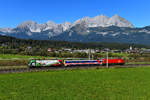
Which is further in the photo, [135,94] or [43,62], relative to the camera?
[43,62]

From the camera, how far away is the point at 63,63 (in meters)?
71.6

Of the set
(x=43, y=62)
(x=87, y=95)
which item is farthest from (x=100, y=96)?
(x=43, y=62)

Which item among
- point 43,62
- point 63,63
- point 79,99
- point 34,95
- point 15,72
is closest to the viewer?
point 79,99

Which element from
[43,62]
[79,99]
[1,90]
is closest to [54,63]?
[43,62]

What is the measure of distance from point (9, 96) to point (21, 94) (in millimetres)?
1824

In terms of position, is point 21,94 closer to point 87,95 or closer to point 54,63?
point 87,95

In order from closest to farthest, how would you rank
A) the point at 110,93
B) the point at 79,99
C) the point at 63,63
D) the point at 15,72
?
1. the point at 79,99
2. the point at 110,93
3. the point at 15,72
4. the point at 63,63

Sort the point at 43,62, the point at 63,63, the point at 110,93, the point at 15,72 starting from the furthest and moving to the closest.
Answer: the point at 63,63 → the point at 43,62 → the point at 15,72 → the point at 110,93

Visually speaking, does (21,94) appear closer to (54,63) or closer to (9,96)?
(9,96)

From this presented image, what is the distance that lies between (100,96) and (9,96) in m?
12.4

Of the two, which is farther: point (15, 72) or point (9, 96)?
point (15, 72)

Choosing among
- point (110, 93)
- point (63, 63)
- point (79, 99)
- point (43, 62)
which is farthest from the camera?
point (63, 63)

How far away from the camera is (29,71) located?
53125mm

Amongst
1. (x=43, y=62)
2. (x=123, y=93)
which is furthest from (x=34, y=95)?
(x=43, y=62)
